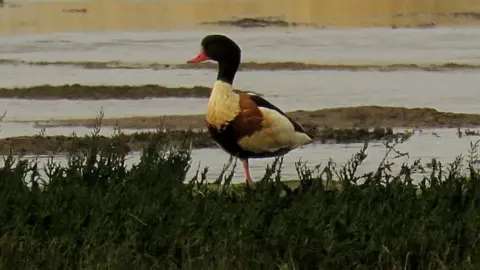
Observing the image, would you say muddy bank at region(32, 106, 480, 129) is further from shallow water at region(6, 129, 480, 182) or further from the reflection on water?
the reflection on water

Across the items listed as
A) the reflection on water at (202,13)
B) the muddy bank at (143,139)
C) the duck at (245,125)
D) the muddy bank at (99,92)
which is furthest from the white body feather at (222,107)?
the reflection on water at (202,13)

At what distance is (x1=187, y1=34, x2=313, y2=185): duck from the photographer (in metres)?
10.1

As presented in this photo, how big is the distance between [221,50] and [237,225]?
3246 mm

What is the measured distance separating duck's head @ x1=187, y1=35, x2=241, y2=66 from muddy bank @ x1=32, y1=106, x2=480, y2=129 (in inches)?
284

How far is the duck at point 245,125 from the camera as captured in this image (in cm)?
1009

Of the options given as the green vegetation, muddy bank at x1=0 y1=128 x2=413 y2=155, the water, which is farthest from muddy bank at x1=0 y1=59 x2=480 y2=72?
the green vegetation

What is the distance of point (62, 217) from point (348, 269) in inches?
64.2

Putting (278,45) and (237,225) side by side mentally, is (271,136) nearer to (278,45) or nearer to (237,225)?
(237,225)

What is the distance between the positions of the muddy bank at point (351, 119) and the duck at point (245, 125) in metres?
7.43

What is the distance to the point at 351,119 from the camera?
18.7 m

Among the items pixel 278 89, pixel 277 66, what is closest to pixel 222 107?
pixel 278 89

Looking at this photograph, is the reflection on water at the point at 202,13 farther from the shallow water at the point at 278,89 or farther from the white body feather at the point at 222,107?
the white body feather at the point at 222,107

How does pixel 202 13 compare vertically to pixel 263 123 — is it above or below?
above

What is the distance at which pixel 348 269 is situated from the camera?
7.21m
